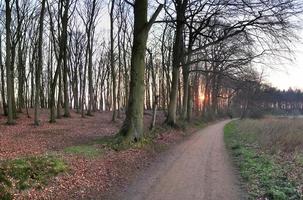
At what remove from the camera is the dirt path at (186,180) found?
9352 millimetres

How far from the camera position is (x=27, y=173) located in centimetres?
927

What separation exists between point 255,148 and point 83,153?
9.36 metres

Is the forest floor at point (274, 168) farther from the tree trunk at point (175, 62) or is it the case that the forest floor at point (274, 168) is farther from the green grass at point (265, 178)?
the tree trunk at point (175, 62)

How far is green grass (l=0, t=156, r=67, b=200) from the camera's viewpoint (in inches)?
326

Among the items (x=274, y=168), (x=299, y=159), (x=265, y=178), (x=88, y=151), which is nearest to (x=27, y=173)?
(x=88, y=151)

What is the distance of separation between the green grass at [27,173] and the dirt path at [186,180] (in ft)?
6.58

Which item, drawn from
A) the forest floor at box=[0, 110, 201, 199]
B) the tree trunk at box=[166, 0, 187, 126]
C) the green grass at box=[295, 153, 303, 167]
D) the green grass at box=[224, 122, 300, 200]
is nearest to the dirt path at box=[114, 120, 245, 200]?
the green grass at box=[224, 122, 300, 200]

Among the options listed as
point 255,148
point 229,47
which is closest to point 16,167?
point 255,148

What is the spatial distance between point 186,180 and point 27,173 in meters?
4.60

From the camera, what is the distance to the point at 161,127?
25578 mm

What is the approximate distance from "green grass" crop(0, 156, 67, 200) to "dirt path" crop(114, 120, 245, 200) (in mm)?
2005

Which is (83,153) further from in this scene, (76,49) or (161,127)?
(76,49)

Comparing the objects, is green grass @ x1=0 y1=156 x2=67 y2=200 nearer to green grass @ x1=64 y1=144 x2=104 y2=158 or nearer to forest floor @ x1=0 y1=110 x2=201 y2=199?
forest floor @ x1=0 y1=110 x2=201 y2=199

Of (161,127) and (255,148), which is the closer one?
(255,148)
